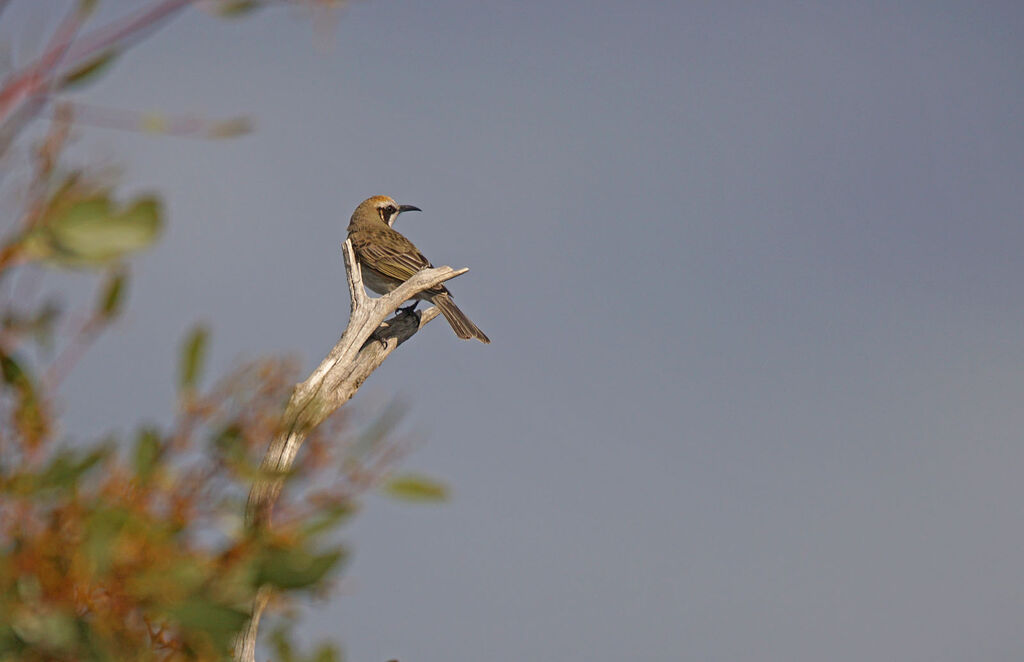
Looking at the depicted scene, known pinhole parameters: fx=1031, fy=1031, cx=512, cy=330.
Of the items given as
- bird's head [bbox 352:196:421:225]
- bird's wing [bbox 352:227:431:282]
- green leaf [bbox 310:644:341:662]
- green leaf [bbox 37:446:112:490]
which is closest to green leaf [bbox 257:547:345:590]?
green leaf [bbox 37:446:112:490]

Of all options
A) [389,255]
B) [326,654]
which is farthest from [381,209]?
Answer: [326,654]

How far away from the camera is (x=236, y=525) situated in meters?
1.76

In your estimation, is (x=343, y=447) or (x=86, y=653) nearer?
(x=86, y=653)

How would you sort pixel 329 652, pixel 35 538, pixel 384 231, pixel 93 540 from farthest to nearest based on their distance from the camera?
pixel 384 231 < pixel 329 652 < pixel 35 538 < pixel 93 540

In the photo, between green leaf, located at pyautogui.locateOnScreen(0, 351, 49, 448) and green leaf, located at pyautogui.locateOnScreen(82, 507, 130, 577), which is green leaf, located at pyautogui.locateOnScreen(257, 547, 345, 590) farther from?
green leaf, located at pyautogui.locateOnScreen(0, 351, 49, 448)

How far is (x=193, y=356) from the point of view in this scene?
1857 millimetres

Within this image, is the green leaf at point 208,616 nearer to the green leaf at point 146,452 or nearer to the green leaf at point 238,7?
the green leaf at point 146,452

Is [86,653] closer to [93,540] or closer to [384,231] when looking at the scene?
[93,540]

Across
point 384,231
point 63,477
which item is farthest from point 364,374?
point 63,477

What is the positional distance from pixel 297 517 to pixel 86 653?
0.38 m

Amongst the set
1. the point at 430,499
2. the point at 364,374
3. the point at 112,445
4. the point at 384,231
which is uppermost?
the point at 384,231

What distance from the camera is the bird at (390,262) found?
10.1m

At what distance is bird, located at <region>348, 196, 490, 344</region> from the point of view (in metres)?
10.1

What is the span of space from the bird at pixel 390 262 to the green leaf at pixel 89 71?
Answer: 842 cm
